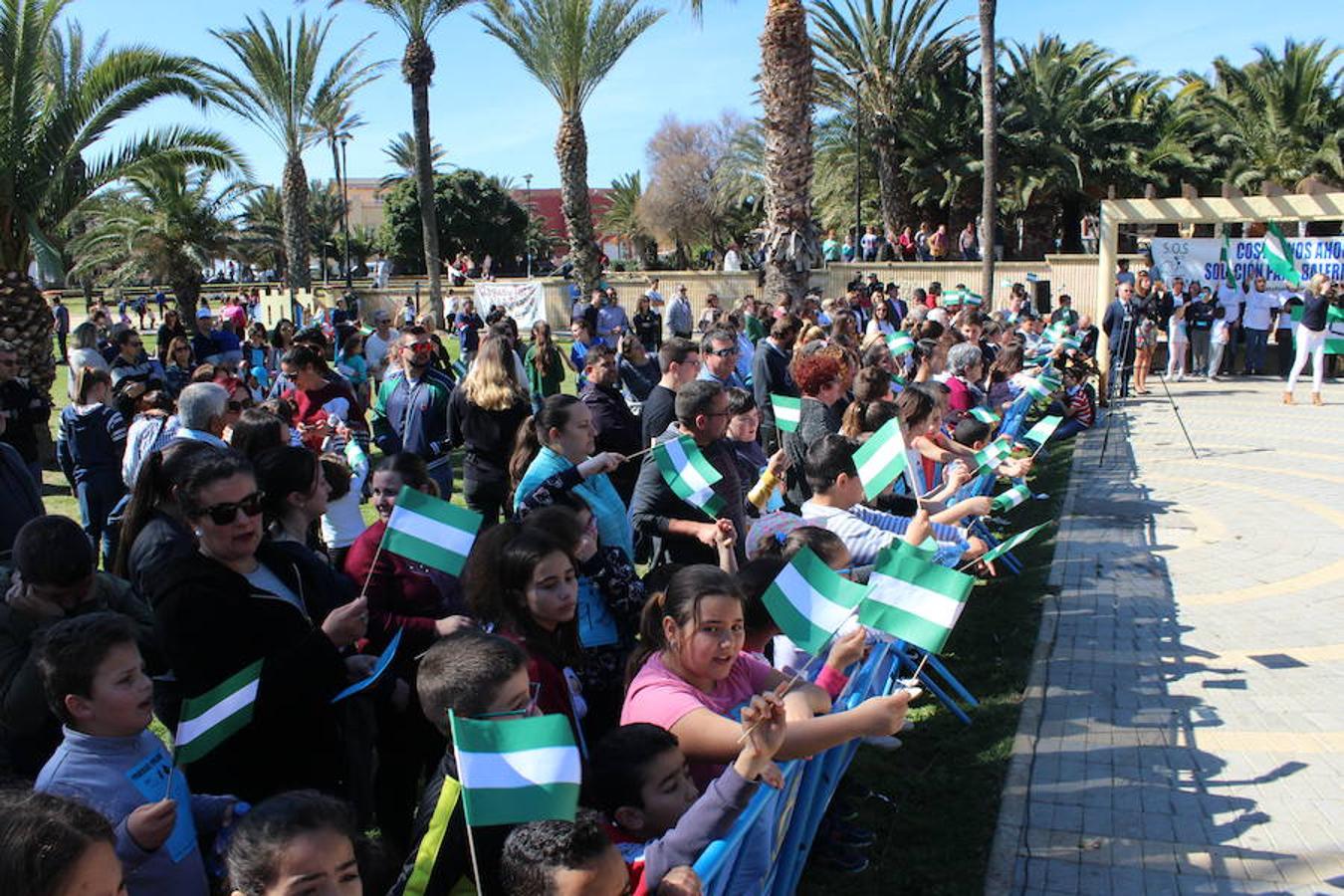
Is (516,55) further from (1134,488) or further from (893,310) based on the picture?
(1134,488)

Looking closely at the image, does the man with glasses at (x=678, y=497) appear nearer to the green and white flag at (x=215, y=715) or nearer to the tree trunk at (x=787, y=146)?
the green and white flag at (x=215, y=715)

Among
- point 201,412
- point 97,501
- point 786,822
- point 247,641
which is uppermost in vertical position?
point 201,412

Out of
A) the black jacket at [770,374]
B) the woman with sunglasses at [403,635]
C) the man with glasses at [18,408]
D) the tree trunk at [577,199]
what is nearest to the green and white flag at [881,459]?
the woman with sunglasses at [403,635]

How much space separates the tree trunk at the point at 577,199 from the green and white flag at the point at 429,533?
24.0 meters

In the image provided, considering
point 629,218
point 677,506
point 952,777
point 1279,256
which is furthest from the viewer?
point 629,218

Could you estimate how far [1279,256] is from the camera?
61.6 feet

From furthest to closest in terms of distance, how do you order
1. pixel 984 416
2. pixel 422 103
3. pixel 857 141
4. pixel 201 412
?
pixel 857 141, pixel 422 103, pixel 984 416, pixel 201 412

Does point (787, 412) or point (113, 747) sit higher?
point (787, 412)

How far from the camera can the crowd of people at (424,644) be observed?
2.58m

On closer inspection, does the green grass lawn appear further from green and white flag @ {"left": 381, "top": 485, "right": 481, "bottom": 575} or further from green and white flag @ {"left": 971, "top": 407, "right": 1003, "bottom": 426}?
green and white flag @ {"left": 381, "top": 485, "right": 481, "bottom": 575}

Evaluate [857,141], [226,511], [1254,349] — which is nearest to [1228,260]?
[1254,349]

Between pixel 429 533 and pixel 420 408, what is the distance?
396 centimetres

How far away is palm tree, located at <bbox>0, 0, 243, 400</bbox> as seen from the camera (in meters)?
13.0

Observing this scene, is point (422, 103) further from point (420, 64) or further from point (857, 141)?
point (857, 141)
